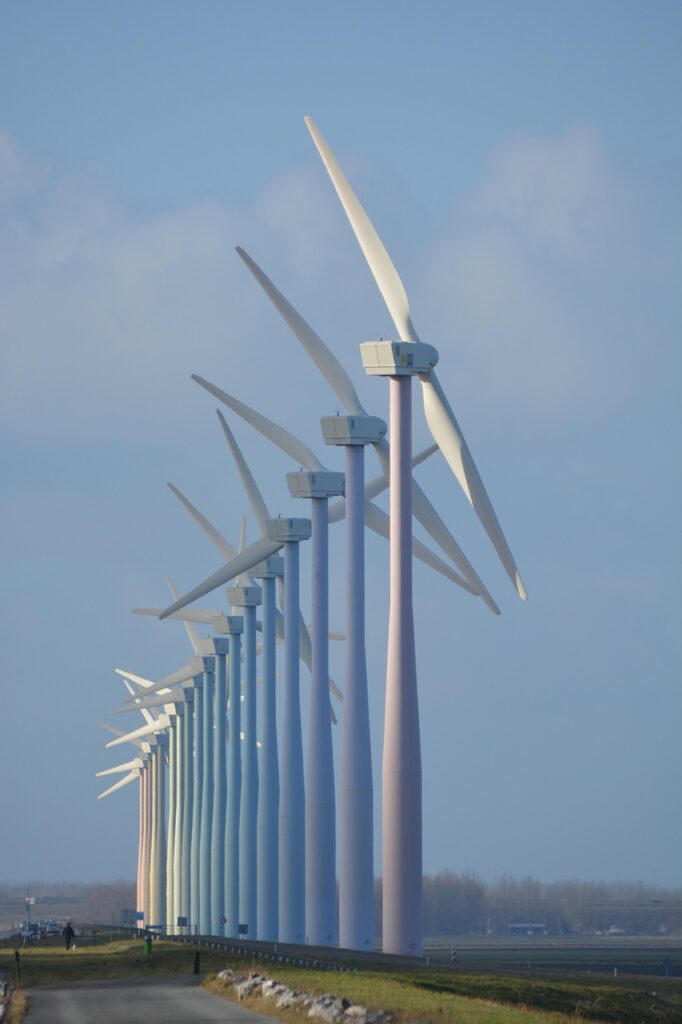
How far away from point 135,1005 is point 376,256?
28238 millimetres

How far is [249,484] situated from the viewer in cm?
Result: 8731

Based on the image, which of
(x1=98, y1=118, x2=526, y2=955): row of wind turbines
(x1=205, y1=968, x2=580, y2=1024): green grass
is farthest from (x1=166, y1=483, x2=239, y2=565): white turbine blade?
(x1=205, y1=968, x2=580, y2=1024): green grass

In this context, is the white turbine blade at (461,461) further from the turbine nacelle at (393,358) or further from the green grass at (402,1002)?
the green grass at (402,1002)

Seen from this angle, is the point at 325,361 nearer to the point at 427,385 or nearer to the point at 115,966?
the point at 427,385

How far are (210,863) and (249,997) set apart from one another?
89.5m

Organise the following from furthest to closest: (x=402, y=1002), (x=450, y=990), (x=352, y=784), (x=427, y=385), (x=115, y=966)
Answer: (x=352, y=784)
(x=427, y=385)
(x=115, y=966)
(x=450, y=990)
(x=402, y=1002)

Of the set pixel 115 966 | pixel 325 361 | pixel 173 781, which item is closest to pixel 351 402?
pixel 325 361

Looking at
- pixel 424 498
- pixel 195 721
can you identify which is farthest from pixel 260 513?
pixel 195 721

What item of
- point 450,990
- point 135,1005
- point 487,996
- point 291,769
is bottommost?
point 135,1005

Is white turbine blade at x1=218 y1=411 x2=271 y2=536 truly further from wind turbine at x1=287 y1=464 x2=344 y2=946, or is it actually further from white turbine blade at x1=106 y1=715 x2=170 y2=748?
white turbine blade at x1=106 y1=715 x2=170 y2=748

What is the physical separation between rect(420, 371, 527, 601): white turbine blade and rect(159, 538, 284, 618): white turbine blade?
58.3ft

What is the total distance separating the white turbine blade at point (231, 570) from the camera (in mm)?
77312

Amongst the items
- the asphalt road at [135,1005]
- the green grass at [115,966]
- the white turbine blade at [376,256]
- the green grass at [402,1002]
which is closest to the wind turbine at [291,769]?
the green grass at [115,966]

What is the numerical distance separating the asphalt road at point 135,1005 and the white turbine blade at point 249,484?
35.3 metres
